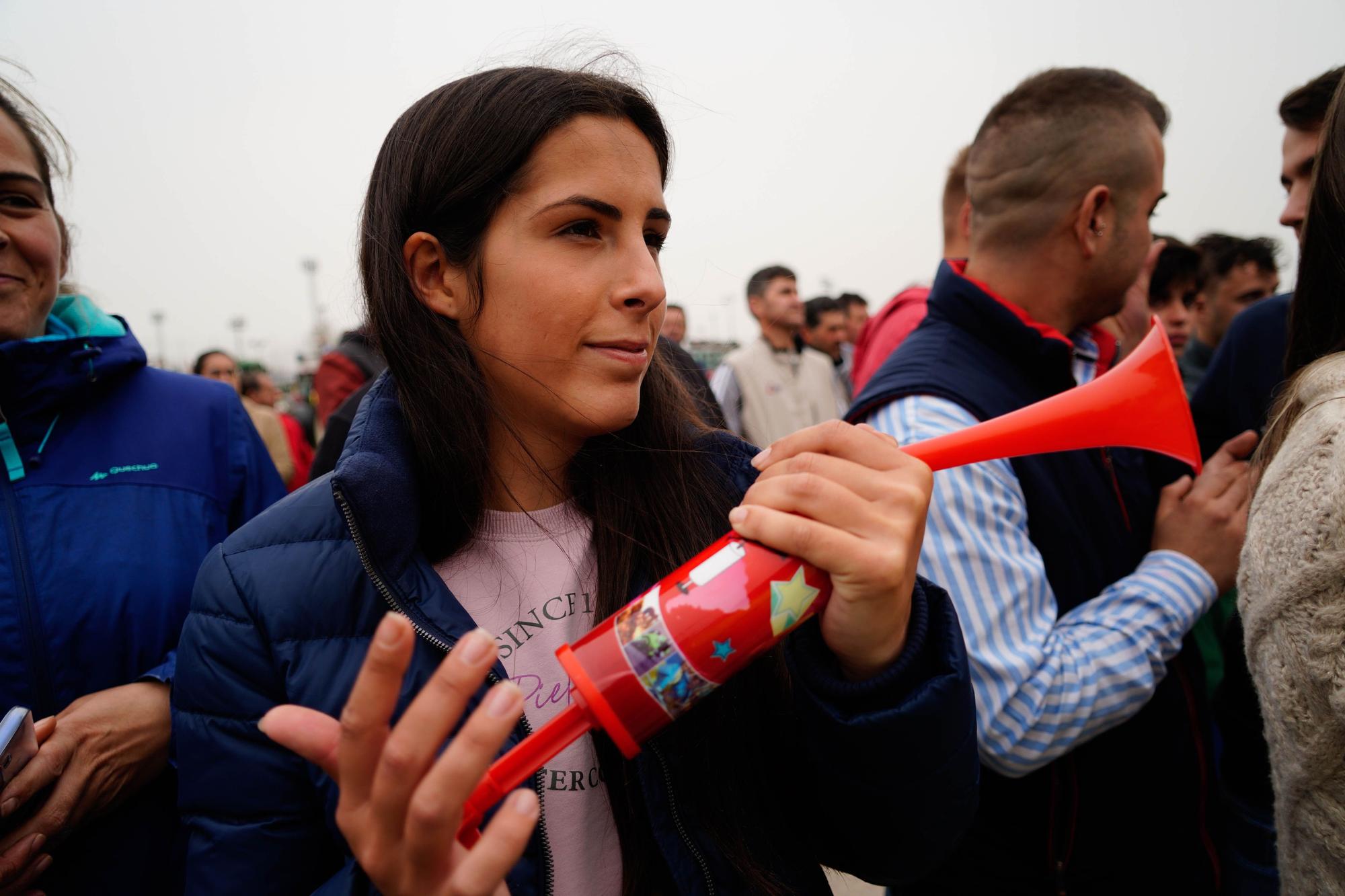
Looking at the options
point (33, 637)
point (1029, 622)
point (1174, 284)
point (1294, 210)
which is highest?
point (1294, 210)

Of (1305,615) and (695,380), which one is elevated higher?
(1305,615)

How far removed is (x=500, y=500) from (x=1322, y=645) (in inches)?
50.2

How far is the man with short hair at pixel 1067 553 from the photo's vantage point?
1511mm

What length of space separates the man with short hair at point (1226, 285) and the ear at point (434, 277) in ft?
14.5

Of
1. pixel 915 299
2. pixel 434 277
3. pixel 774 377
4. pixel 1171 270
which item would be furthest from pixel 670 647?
pixel 774 377

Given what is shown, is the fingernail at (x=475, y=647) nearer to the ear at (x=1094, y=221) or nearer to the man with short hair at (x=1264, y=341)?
the ear at (x=1094, y=221)

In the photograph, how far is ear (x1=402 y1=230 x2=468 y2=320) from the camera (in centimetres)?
133

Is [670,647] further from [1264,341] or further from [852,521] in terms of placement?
[1264,341]

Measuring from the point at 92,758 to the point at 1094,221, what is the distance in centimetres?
261

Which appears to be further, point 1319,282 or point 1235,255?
point 1235,255

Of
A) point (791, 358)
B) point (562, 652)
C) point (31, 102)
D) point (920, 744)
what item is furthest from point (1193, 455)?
point (791, 358)

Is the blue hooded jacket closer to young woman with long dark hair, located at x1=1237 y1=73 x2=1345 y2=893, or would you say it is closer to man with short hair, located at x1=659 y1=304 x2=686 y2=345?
young woman with long dark hair, located at x1=1237 y1=73 x2=1345 y2=893

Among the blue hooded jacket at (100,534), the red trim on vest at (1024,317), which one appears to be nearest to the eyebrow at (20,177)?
the blue hooded jacket at (100,534)

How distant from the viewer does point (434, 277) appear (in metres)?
1.37
